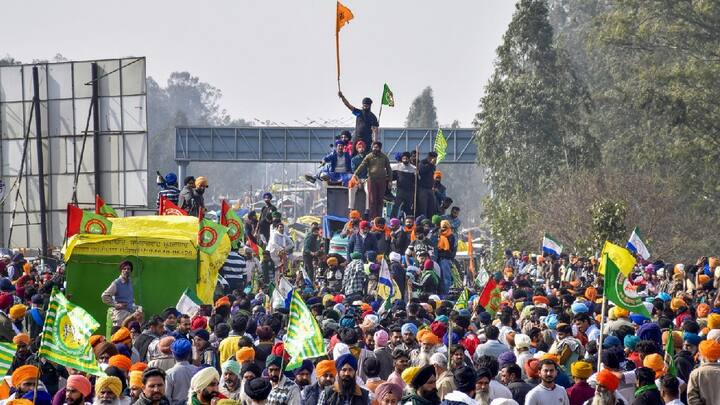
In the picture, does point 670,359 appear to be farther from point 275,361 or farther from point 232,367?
point 232,367

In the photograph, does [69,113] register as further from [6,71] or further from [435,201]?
[435,201]

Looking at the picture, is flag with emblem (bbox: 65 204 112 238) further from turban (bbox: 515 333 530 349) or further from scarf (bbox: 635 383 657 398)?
scarf (bbox: 635 383 657 398)

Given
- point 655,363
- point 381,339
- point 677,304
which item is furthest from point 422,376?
point 677,304

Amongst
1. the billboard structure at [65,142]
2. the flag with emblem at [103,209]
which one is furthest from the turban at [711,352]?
the billboard structure at [65,142]

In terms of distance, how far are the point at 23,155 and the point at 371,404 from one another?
16.6 metres

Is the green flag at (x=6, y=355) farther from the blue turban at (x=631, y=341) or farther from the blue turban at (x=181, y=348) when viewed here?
the blue turban at (x=631, y=341)

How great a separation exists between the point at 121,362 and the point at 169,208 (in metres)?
11.2

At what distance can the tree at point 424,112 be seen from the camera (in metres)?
106

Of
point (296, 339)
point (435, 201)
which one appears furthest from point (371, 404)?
point (435, 201)

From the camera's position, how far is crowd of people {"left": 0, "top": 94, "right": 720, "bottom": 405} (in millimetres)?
11812

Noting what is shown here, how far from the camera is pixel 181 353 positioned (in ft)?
43.4

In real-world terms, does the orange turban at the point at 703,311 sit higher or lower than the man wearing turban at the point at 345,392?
lower

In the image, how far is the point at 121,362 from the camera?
1302 centimetres

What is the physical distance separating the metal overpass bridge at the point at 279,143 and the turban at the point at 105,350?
66.7m
